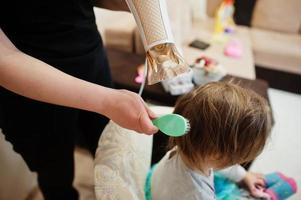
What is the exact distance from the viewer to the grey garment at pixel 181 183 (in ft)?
2.27

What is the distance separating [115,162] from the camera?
27.7 inches

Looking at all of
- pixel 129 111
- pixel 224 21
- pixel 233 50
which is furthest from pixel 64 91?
pixel 224 21

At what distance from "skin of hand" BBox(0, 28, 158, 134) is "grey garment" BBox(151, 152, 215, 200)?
28 centimetres

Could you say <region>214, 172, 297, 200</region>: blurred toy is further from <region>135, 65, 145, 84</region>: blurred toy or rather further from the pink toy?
the pink toy

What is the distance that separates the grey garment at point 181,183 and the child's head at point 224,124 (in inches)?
1.9

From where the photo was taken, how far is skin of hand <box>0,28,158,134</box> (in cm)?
45

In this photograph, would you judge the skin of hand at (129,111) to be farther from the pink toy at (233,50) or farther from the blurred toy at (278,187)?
the pink toy at (233,50)

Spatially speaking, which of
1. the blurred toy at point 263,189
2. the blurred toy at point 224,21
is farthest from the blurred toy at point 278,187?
the blurred toy at point 224,21

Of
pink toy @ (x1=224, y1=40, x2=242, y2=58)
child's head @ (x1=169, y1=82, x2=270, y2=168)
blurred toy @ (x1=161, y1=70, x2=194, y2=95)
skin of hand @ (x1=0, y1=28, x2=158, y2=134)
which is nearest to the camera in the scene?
skin of hand @ (x1=0, y1=28, x2=158, y2=134)

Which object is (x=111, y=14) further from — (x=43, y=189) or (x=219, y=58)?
(x=43, y=189)

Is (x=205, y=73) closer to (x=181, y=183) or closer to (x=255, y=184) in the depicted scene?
(x=255, y=184)

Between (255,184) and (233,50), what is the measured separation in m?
1.12

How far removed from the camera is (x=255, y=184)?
90 centimetres

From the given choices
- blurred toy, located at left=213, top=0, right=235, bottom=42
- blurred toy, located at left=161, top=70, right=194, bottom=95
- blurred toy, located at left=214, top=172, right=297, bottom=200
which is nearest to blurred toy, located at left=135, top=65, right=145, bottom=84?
blurred toy, located at left=161, top=70, right=194, bottom=95
